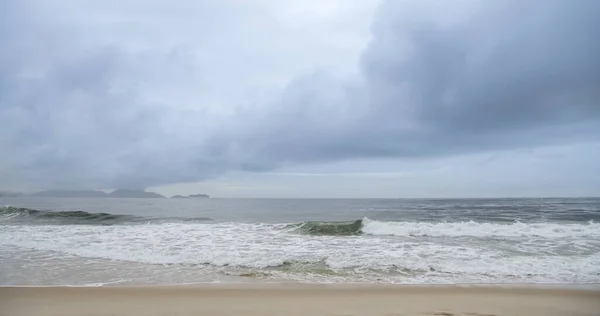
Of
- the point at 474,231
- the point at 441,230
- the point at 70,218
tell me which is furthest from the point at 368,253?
the point at 70,218

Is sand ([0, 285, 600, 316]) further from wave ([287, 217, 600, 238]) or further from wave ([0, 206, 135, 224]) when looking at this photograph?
wave ([0, 206, 135, 224])

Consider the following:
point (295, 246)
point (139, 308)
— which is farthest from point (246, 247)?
point (139, 308)

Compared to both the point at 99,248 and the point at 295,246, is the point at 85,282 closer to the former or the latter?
the point at 99,248

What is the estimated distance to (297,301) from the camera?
6.01m

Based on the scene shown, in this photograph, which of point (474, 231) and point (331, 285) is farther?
point (474, 231)

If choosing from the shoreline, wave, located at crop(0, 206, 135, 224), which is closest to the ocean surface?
the shoreline

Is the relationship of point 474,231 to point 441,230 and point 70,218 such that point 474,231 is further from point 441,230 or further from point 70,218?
point 70,218

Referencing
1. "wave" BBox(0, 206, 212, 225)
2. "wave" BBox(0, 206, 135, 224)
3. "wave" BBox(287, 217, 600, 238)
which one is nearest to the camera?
"wave" BBox(287, 217, 600, 238)

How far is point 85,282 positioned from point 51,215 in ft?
83.9

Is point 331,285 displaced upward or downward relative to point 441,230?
upward

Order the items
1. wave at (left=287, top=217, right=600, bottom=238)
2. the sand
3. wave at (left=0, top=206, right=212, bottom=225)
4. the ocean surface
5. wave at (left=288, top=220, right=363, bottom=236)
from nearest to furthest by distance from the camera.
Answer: the sand < the ocean surface < wave at (left=287, top=217, right=600, bottom=238) < wave at (left=288, top=220, right=363, bottom=236) < wave at (left=0, top=206, right=212, bottom=225)

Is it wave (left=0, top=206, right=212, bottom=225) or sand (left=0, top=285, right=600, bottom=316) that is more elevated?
sand (left=0, top=285, right=600, bottom=316)

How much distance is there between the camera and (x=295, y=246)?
39.9 ft

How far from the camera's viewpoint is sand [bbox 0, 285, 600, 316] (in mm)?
5422
